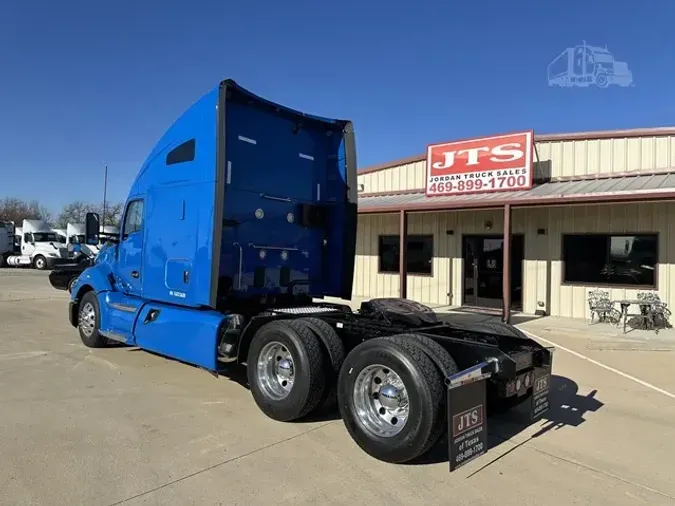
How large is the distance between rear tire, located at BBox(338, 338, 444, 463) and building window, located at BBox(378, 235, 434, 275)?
11902 millimetres

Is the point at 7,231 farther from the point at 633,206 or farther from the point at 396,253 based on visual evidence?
the point at 633,206

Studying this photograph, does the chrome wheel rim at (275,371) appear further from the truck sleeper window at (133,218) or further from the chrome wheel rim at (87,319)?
the chrome wheel rim at (87,319)

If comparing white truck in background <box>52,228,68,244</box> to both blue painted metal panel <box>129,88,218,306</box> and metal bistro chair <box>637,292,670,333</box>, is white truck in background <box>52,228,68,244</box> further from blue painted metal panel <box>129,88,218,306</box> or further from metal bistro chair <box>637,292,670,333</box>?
metal bistro chair <box>637,292,670,333</box>

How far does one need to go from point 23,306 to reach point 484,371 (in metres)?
13.9

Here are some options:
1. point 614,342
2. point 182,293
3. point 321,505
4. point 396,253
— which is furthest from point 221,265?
point 396,253

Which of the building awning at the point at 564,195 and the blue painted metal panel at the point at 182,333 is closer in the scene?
the blue painted metal panel at the point at 182,333

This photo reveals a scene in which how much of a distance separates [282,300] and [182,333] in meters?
1.40

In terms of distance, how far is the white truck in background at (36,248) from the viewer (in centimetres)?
3284

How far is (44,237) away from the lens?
111ft

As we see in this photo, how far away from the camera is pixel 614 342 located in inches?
388

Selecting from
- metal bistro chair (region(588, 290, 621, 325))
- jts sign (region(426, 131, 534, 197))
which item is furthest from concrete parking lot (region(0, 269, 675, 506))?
jts sign (region(426, 131, 534, 197))

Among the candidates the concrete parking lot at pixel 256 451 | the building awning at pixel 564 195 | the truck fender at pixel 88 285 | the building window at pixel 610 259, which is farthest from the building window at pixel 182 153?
the building window at pixel 610 259

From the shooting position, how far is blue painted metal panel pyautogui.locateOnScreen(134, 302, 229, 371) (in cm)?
562

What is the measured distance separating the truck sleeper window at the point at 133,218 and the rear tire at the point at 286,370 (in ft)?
10.1
